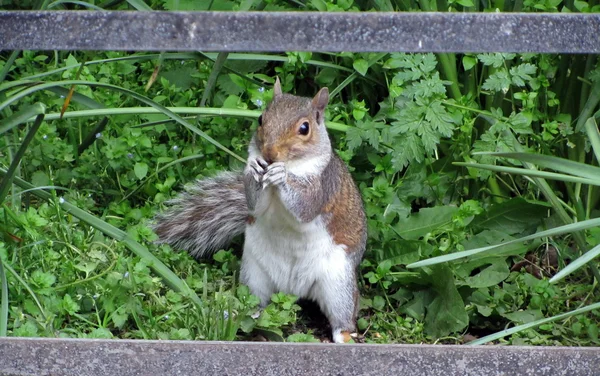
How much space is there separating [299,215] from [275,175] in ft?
0.70

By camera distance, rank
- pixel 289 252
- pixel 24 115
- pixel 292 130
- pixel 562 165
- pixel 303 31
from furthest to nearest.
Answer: pixel 289 252, pixel 292 130, pixel 562 165, pixel 24 115, pixel 303 31

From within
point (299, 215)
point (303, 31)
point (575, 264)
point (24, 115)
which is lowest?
point (299, 215)

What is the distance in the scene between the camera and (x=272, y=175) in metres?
3.06

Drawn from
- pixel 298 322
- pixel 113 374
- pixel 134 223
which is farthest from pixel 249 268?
pixel 113 374

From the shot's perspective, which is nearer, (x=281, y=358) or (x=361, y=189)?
(x=281, y=358)

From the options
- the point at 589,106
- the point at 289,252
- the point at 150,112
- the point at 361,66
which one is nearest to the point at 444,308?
the point at 289,252

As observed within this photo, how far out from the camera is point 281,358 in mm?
2111

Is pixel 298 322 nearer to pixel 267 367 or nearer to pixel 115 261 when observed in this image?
pixel 115 261

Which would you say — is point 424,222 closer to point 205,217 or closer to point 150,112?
point 205,217

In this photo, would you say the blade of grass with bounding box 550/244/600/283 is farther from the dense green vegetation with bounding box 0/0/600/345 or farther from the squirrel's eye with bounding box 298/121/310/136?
the squirrel's eye with bounding box 298/121/310/136

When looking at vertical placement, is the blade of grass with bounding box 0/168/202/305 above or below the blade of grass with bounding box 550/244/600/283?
below

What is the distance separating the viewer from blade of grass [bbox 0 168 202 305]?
3197 mm

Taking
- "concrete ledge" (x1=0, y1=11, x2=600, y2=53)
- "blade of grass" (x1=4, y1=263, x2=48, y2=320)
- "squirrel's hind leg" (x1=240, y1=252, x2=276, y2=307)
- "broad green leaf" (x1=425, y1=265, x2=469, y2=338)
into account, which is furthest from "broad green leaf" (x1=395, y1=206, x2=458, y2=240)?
"concrete ledge" (x1=0, y1=11, x2=600, y2=53)

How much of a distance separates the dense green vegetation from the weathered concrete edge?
29.9 inches
